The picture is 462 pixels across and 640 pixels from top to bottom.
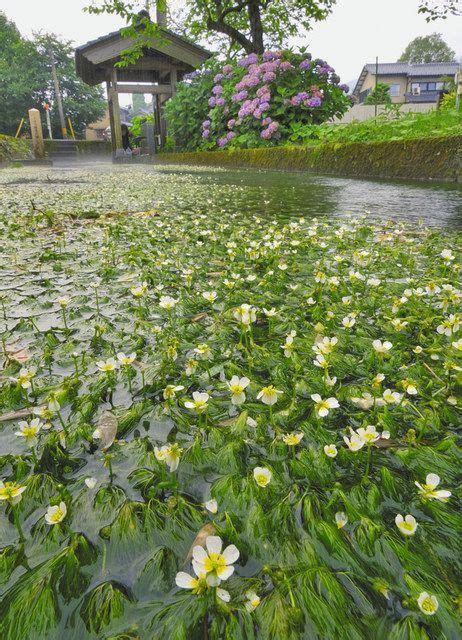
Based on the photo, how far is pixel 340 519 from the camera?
3.35ft

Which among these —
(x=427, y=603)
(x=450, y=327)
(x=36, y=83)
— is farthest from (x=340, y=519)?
(x=36, y=83)

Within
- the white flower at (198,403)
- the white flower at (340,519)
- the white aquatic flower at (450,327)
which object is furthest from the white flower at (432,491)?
the white aquatic flower at (450,327)

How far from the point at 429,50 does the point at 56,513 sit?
109223 mm

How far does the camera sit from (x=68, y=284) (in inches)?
111

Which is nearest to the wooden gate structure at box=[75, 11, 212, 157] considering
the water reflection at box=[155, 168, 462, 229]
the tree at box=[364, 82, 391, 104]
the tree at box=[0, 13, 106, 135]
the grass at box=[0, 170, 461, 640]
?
the tree at box=[364, 82, 391, 104]

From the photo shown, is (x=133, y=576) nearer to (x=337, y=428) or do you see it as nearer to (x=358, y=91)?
(x=337, y=428)

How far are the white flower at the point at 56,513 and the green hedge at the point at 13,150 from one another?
21.1m

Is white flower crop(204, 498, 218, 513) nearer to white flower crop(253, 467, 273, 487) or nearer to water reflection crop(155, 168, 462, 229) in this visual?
white flower crop(253, 467, 273, 487)

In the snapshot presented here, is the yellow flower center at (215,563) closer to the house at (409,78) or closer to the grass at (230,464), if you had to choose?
the grass at (230,464)

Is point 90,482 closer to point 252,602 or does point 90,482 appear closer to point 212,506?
point 212,506

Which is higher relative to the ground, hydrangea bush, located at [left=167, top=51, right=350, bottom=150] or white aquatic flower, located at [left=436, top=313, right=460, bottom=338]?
hydrangea bush, located at [left=167, top=51, right=350, bottom=150]

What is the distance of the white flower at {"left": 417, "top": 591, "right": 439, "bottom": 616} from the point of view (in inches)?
30.8

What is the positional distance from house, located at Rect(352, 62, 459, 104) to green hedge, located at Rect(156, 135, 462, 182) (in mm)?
55304

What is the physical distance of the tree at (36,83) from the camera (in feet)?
153
